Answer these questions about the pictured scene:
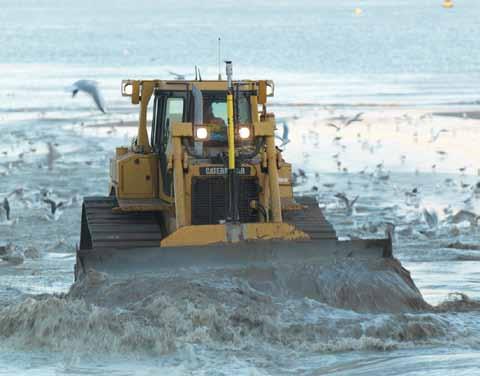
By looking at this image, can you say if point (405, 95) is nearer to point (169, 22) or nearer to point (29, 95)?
point (29, 95)

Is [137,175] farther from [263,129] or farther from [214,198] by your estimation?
[263,129]

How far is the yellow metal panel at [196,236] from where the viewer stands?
13.2 metres

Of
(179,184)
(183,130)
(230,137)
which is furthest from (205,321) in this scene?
(183,130)

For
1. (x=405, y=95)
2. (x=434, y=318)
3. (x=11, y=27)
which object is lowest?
(x=434, y=318)

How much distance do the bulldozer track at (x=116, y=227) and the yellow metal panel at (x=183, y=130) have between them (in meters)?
1.06

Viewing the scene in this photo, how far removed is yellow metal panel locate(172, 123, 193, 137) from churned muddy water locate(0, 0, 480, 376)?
158cm

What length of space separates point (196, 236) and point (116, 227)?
1.39 meters

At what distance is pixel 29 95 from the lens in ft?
130

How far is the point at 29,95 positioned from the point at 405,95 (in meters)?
10.4

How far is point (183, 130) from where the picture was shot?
1380cm

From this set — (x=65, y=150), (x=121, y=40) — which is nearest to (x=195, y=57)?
(x=121, y=40)

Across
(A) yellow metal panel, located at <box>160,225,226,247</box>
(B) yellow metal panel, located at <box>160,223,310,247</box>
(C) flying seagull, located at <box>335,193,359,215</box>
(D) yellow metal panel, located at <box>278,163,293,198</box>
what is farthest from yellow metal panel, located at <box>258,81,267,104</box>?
(C) flying seagull, located at <box>335,193,359,215</box>

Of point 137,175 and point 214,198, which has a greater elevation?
point 137,175

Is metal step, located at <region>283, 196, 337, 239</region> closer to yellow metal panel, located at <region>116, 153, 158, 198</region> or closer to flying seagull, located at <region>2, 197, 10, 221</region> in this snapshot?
yellow metal panel, located at <region>116, 153, 158, 198</region>
